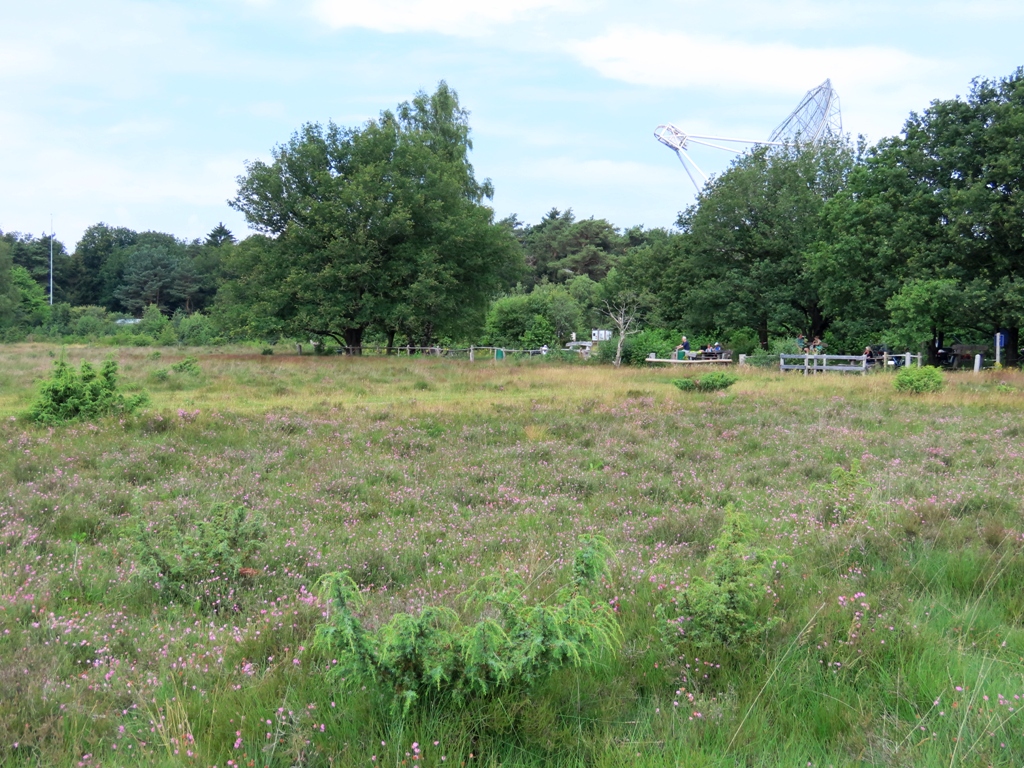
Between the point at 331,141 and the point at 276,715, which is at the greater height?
the point at 331,141

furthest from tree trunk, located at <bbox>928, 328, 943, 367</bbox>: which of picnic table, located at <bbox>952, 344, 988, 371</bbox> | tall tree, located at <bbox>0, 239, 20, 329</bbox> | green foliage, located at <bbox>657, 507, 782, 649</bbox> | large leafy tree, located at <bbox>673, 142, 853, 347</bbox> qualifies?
tall tree, located at <bbox>0, 239, 20, 329</bbox>

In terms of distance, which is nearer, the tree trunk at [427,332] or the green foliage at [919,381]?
the green foliage at [919,381]

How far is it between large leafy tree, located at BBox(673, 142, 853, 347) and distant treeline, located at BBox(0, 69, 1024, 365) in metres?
0.13

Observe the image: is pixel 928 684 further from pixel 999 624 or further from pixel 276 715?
pixel 276 715

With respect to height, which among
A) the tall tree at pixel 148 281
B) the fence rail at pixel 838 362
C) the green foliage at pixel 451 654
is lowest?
the green foliage at pixel 451 654

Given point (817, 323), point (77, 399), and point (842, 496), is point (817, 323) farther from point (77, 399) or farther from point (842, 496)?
point (77, 399)

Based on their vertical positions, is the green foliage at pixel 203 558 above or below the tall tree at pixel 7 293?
below

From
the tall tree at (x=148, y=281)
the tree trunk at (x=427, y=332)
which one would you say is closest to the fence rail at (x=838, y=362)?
the tree trunk at (x=427, y=332)

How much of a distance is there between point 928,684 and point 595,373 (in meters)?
24.6

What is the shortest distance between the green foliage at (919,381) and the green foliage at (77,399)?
20.6 metres

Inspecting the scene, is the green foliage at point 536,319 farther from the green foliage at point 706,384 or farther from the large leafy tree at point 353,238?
the green foliage at point 706,384

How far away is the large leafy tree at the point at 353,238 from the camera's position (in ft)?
127

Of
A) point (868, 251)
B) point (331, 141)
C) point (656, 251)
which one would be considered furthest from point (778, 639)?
point (656, 251)

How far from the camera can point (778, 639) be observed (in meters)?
3.93
